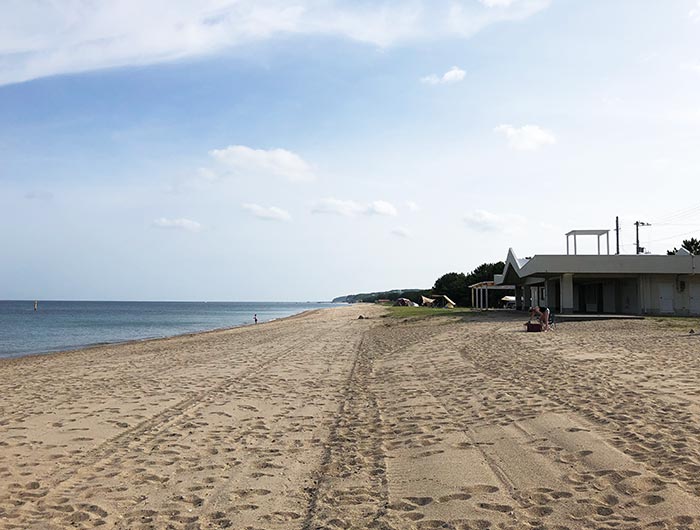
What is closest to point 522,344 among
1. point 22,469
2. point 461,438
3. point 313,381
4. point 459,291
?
point 313,381

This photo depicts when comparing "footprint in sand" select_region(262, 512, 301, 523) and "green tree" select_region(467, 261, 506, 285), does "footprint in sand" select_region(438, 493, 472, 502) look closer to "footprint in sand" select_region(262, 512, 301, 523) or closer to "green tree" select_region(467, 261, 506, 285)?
"footprint in sand" select_region(262, 512, 301, 523)

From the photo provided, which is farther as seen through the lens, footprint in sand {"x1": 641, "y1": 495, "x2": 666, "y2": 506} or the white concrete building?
the white concrete building

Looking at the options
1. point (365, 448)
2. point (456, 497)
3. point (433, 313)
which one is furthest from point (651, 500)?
point (433, 313)

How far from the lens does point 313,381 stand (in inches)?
484

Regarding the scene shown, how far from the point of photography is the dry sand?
4734 mm

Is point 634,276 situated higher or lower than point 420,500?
higher

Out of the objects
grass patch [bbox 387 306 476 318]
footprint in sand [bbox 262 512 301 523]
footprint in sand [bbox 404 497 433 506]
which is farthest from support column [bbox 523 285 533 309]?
footprint in sand [bbox 262 512 301 523]

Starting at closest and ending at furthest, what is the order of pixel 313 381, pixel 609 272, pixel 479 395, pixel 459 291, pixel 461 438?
pixel 461 438 → pixel 479 395 → pixel 313 381 → pixel 609 272 → pixel 459 291

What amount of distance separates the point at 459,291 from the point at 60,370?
7357cm

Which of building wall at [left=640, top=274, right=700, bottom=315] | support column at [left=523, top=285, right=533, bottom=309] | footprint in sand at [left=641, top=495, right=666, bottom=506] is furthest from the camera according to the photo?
support column at [left=523, top=285, right=533, bottom=309]

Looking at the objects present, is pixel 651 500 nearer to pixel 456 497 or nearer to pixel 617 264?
pixel 456 497

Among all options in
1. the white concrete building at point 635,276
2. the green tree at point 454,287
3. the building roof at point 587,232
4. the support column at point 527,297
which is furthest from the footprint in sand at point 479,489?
the green tree at point 454,287

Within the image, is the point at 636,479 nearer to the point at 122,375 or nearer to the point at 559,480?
the point at 559,480

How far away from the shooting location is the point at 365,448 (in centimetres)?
679
